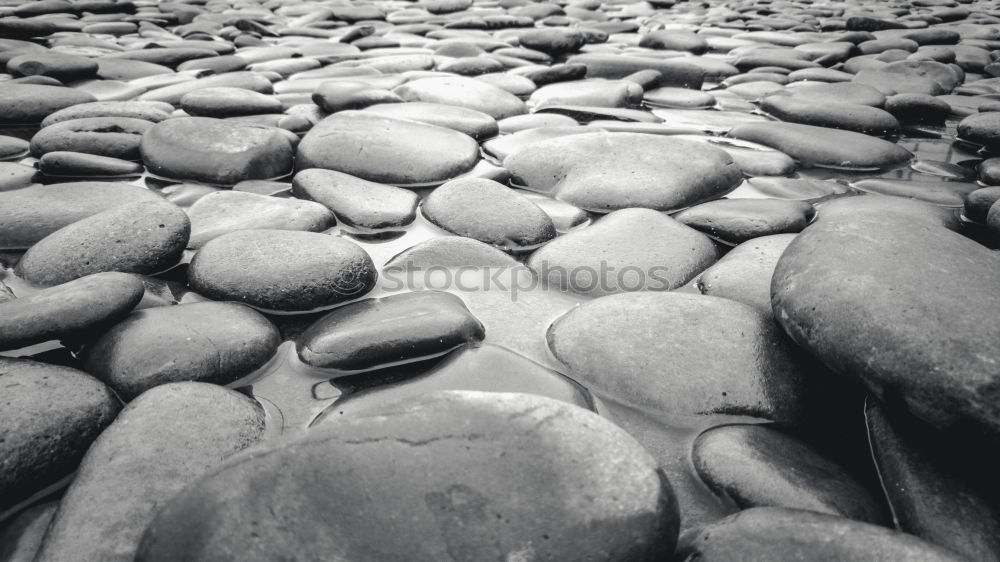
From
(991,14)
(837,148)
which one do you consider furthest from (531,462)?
(991,14)

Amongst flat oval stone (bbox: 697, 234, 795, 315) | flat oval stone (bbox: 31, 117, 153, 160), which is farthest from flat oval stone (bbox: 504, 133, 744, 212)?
flat oval stone (bbox: 31, 117, 153, 160)

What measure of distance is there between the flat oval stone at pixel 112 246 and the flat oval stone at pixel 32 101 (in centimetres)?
174

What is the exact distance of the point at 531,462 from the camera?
906 mm

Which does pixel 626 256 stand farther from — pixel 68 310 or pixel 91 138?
pixel 91 138

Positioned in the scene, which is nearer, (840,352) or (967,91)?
(840,352)

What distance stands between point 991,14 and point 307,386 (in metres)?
7.76

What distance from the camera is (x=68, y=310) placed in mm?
1314

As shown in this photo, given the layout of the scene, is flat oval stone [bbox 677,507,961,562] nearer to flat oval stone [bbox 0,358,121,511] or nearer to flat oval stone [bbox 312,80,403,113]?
flat oval stone [bbox 0,358,121,511]

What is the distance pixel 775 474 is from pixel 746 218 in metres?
1.03

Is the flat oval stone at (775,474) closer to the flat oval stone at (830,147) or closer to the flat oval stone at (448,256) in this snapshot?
the flat oval stone at (448,256)

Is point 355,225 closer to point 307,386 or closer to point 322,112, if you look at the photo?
point 307,386

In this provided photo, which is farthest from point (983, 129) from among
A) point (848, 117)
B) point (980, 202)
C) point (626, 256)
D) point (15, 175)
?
point (15, 175)

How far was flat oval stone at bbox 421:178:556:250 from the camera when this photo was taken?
76.5 inches

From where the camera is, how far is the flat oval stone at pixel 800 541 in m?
0.84
